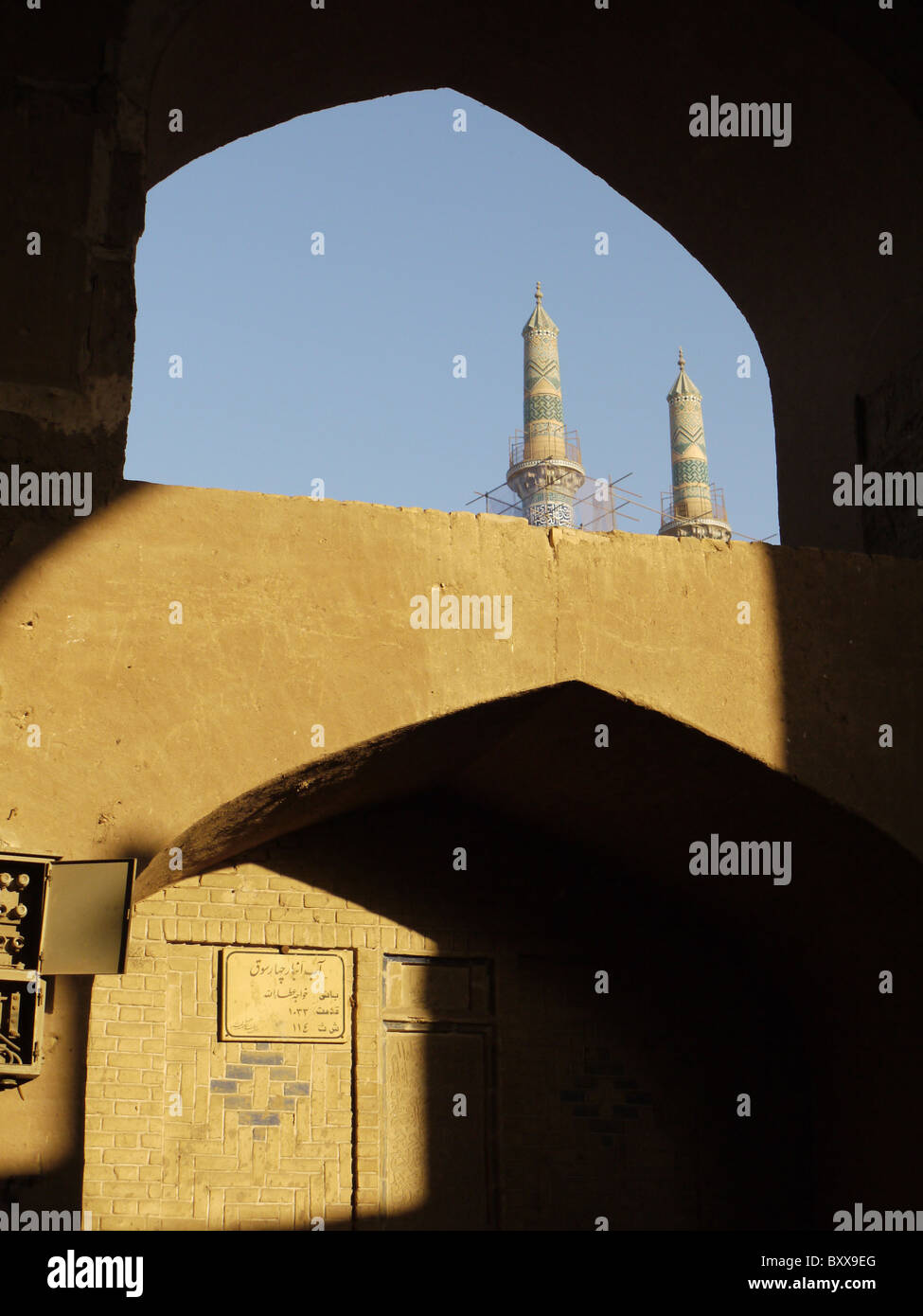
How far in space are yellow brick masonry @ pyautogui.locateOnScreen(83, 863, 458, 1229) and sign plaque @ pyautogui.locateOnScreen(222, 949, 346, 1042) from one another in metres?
0.04

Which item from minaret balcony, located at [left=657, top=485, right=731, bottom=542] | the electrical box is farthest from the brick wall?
minaret balcony, located at [left=657, top=485, right=731, bottom=542]

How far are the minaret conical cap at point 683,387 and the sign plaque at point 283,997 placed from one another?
139 feet

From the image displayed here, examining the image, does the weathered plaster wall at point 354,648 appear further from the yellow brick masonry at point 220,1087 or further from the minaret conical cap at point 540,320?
the minaret conical cap at point 540,320

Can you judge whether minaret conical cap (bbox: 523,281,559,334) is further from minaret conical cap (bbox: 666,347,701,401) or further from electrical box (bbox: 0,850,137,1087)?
electrical box (bbox: 0,850,137,1087)

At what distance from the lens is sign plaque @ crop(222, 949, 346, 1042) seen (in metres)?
5.45

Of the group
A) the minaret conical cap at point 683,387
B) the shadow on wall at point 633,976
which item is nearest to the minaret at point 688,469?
the minaret conical cap at point 683,387

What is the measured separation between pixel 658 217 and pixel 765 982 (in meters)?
3.57

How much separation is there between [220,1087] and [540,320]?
42.3 m

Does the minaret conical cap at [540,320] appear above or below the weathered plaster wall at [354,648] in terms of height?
above

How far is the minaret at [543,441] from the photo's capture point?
4453 cm

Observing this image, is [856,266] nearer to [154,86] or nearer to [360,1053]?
[154,86]

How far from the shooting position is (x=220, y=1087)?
211 inches

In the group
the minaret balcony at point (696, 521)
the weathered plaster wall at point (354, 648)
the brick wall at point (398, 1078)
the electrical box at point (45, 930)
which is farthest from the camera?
the minaret balcony at point (696, 521)
